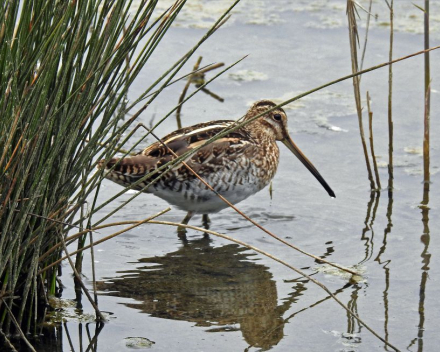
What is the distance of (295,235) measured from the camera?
5621 mm

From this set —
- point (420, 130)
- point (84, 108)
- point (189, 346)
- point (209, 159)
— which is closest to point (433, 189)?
point (420, 130)

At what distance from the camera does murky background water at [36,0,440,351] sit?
4.37 meters

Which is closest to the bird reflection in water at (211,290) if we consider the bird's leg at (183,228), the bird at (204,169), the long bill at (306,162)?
the bird's leg at (183,228)

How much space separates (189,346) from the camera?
13.7 ft

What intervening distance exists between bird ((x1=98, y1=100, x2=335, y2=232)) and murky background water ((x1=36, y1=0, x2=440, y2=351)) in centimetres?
21

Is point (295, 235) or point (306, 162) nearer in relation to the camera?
point (295, 235)

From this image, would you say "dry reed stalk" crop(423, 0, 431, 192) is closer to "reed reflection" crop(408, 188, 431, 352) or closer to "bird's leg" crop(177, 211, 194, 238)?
"reed reflection" crop(408, 188, 431, 352)

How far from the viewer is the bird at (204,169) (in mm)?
5637

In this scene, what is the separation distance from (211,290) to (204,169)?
108 centimetres

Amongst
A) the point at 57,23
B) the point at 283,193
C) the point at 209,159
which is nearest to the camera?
the point at 57,23

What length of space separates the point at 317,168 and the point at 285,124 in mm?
400

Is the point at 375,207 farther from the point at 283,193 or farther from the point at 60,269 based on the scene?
the point at 60,269

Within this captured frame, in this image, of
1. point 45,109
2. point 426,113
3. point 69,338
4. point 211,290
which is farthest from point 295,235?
point 45,109

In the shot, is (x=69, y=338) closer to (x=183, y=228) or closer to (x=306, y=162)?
(x=183, y=228)
